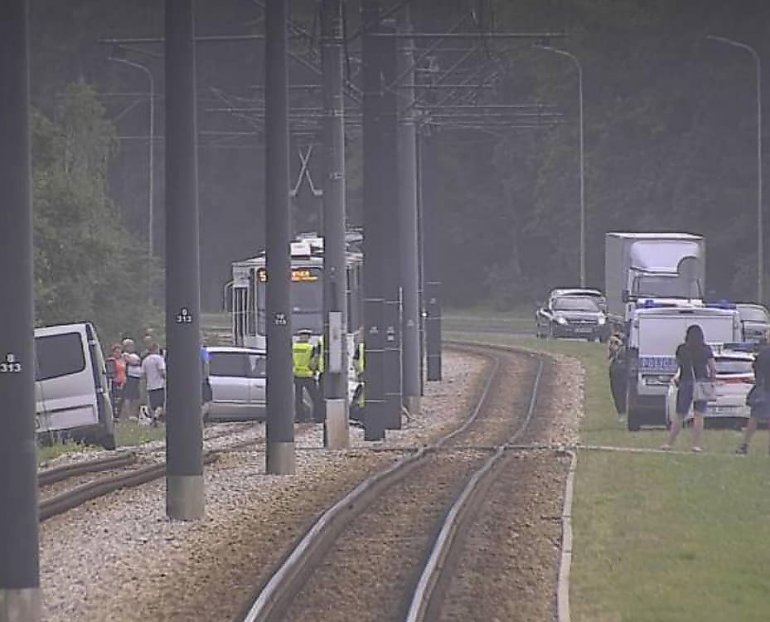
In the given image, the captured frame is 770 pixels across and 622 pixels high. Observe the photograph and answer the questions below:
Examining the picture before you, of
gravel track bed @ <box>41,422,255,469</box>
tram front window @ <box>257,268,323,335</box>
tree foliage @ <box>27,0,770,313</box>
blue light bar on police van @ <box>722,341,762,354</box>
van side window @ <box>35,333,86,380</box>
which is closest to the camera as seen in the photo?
gravel track bed @ <box>41,422,255,469</box>

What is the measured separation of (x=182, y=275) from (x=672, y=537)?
549cm

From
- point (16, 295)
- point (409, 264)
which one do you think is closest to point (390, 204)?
point (409, 264)

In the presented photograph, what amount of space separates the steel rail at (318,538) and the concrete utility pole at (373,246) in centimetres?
376

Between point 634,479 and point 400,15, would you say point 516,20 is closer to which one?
point 400,15


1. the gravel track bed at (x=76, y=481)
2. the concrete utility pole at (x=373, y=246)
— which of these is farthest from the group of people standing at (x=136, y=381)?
the gravel track bed at (x=76, y=481)

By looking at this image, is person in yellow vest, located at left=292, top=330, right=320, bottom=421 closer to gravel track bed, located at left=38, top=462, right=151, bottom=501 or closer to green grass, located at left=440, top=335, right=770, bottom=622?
green grass, located at left=440, top=335, right=770, bottom=622

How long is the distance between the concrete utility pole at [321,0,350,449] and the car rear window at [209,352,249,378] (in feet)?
25.1

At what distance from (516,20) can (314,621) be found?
4212 centimetres

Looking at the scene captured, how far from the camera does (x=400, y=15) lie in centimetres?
3619

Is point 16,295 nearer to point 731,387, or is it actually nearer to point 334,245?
point 334,245

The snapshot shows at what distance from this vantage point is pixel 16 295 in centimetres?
1359

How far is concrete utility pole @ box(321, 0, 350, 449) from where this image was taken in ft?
100

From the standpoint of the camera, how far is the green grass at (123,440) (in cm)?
3000

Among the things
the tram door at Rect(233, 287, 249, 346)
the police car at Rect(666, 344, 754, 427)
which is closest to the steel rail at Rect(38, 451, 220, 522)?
the police car at Rect(666, 344, 754, 427)
